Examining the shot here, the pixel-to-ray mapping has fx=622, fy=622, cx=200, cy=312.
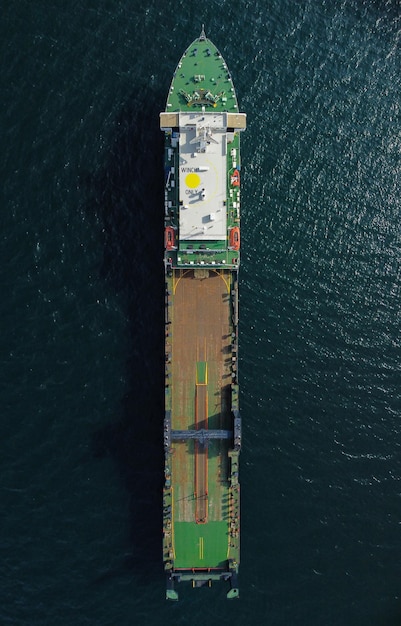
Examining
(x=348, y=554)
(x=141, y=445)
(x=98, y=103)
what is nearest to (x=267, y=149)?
(x=98, y=103)

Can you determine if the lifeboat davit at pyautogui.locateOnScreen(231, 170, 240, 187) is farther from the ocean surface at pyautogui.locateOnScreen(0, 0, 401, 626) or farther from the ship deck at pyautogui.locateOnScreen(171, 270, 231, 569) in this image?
the ship deck at pyautogui.locateOnScreen(171, 270, 231, 569)

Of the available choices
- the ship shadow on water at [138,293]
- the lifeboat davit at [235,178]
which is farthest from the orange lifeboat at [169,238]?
the lifeboat davit at [235,178]

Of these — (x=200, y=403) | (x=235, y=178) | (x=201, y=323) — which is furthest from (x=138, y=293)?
(x=235, y=178)

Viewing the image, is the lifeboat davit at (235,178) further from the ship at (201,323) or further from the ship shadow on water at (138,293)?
the ship shadow on water at (138,293)

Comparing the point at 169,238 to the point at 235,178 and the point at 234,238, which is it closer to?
the point at 234,238

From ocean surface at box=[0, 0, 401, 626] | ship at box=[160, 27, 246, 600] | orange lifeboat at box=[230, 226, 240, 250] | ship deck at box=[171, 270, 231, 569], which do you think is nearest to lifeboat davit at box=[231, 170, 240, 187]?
ship at box=[160, 27, 246, 600]
